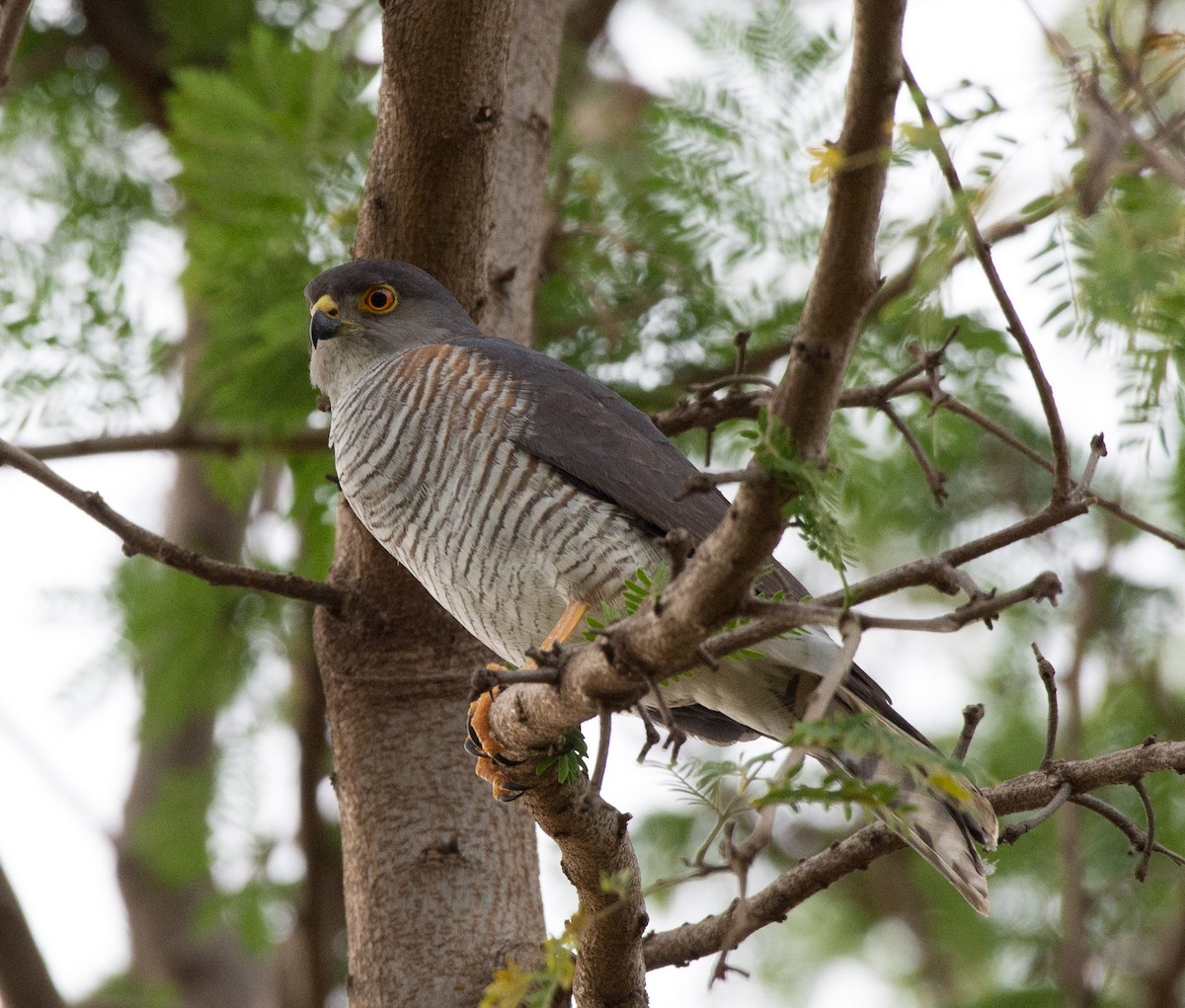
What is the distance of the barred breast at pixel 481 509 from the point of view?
322 centimetres

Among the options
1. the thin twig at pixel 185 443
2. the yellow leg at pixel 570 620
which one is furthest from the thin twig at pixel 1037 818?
the thin twig at pixel 185 443

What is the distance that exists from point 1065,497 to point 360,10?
462cm

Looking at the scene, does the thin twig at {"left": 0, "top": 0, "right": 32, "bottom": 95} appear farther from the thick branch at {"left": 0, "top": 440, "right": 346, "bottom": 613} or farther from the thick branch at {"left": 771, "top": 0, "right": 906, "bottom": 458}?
the thick branch at {"left": 771, "top": 0, "right": 906, "bottom": 458}

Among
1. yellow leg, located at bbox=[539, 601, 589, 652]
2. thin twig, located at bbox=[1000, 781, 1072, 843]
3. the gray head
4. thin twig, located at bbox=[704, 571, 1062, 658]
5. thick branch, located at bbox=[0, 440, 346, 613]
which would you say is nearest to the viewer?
thin twig, located at bbox=[704, 571, 1062, 658]

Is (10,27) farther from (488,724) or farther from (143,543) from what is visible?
(488,724)

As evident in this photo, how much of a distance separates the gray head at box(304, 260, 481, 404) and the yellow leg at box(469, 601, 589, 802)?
1.07 metres

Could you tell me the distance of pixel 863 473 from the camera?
4.07 meters

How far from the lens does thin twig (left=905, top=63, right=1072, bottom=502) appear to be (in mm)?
1548

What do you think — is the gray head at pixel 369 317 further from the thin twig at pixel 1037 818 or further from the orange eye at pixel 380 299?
the thin twig at pixel 1037 818

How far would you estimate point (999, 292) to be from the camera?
1.75 metres

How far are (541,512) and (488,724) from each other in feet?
1.97

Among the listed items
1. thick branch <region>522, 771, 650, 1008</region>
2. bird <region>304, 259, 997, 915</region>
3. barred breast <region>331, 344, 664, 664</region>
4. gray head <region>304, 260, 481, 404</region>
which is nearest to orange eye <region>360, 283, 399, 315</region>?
gray head <region>304, 260, 481, 404</region>

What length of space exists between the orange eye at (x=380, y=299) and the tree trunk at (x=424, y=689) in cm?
17

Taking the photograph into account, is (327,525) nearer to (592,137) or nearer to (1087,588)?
(592,137)
